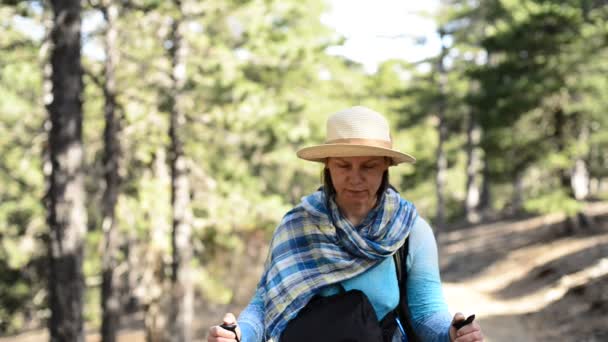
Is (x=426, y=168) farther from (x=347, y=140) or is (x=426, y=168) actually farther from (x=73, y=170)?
(x=347, y=140)

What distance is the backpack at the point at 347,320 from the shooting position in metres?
2.65

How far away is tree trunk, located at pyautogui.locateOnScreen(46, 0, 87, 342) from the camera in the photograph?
27.7 feet

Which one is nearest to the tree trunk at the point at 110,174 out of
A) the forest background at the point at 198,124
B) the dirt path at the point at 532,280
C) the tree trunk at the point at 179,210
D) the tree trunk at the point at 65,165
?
the forest background at the point at 198,124

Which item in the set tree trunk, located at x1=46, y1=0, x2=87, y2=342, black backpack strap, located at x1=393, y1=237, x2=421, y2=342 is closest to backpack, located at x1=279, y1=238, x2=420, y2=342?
black backpack strap, located at x1=393, y1=237, x2=421, y2=342

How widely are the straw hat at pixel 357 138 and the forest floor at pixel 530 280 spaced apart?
30.8 ft

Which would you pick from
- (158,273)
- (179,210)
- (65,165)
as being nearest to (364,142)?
(65,165)

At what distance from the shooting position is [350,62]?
31.6 m

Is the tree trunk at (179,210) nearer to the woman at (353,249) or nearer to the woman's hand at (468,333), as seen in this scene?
the woman at (353,249)

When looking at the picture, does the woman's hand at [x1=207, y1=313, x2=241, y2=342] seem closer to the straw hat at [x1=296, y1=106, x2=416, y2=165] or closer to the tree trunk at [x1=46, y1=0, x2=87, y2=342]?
the straw hat at [x1=296, y1=106, x2=416, y2=165]

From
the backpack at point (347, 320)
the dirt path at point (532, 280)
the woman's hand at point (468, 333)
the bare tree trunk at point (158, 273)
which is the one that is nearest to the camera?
the woman's hand at point (468, 333)

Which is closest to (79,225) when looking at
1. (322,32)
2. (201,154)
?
(201,154)

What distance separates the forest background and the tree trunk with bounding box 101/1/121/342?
3cm

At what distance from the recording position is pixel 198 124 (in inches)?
632

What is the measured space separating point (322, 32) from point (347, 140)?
1897 centimetres
